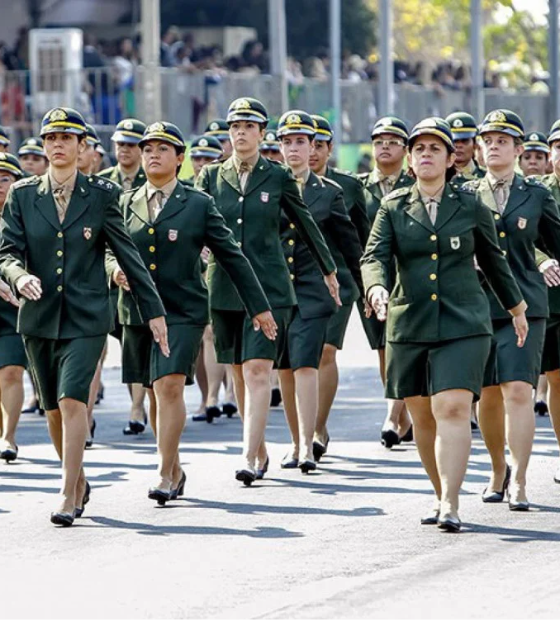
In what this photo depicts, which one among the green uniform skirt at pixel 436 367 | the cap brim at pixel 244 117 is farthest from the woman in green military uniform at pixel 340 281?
the green uniform skirt at pixel 436 367

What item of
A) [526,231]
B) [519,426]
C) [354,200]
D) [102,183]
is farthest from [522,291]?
[354,200]

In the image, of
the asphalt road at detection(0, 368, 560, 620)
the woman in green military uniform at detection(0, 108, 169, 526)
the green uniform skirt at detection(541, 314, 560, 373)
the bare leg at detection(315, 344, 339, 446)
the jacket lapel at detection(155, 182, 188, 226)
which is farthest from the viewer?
the bare leg at detection(315, 344, 339, 446)

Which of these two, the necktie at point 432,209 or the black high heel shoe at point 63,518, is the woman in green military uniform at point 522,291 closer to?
the necktie at point 432,209

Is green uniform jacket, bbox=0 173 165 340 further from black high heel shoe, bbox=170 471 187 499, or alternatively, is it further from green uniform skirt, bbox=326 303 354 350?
green uniform skirt, bbox=326 303 354 350

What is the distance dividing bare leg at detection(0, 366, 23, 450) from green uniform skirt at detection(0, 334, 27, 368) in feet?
0.12

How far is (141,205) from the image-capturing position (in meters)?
12.1

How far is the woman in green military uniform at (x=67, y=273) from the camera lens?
11180mm

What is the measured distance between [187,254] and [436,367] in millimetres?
1836

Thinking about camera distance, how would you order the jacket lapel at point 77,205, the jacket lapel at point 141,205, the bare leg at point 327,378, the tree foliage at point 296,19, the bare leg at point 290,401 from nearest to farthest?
1. the jacket lapel at point 77,205
2. the jacket lapel at point 141,205
3. the bare leg at point 290,401
4. the bare leg at point 327,378
5. the tree foliage at point 296,19

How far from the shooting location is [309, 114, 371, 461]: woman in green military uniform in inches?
565

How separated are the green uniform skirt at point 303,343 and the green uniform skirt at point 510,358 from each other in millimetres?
1969

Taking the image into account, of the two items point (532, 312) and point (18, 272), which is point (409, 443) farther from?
point (18, 272)

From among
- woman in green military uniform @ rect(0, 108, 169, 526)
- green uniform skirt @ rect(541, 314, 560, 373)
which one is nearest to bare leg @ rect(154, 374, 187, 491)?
woman in green military uniform @ rect(0, 108, 169, 526)

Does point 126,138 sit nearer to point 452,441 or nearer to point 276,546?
point 452,441
